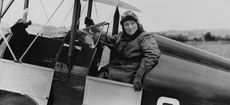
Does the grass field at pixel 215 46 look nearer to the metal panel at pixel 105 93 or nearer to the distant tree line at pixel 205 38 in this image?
the distant tree line at pixel 205 38

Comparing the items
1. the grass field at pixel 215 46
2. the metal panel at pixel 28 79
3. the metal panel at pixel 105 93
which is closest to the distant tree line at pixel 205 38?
the grass field at pixel 215 46

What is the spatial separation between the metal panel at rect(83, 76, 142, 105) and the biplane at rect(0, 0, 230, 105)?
0.02 meters

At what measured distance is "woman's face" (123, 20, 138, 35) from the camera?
4.64 m

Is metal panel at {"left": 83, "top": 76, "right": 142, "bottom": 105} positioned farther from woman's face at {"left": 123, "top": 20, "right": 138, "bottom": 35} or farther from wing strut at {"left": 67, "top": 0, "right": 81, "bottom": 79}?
woman's face at {"left": 123, "top": 20, "right": 138, "bottom": 35}

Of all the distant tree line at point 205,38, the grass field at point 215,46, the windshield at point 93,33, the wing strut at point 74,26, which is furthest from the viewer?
the distant tree line at point 205,38

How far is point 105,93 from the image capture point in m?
4.11

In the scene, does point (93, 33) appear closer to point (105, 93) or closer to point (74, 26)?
point (74, 26)

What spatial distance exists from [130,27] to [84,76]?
37.8 inches

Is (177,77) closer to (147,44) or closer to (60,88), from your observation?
(147,44)

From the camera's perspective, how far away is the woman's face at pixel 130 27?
4.64 m

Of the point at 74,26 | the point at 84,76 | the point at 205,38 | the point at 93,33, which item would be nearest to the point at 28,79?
the point at 84,76

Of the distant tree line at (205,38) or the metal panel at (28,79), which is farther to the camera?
the distant tree line at (205,38)

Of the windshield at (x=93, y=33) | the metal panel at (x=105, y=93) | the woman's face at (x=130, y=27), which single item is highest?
the woman's face at (x=130, y=27)

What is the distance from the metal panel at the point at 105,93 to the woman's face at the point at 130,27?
85 cm
